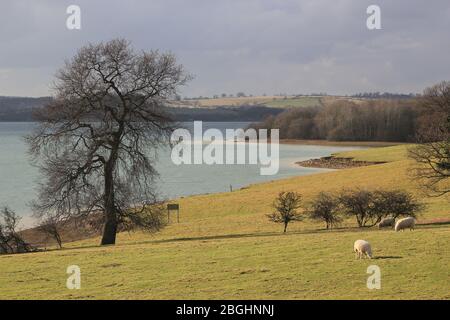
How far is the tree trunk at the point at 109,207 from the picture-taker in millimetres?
31172

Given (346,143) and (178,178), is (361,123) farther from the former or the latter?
(178,178)

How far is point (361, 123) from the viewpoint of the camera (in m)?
183

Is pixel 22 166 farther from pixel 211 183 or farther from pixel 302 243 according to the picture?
pixel 302 243

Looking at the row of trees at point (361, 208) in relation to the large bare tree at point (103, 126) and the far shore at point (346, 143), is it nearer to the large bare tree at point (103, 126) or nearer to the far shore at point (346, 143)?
the large bare tree at point (103, 126)

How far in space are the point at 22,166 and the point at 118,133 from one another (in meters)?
74.0

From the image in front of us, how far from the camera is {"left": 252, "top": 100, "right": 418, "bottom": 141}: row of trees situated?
6895 inches

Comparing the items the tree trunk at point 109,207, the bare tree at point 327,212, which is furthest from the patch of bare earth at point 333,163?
the tree trunk at point 109,207

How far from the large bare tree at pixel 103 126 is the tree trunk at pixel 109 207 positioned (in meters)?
0.05

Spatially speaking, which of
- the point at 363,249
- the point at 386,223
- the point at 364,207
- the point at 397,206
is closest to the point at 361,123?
the point at 364,207

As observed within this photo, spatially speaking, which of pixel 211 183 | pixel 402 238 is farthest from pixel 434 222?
pixel 211 183

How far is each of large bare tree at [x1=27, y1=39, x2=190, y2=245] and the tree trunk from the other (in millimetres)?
54

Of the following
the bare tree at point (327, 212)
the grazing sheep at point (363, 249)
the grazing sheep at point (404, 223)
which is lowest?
the bare tree at point (327, 212)

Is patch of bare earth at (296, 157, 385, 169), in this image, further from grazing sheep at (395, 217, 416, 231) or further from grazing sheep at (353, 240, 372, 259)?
grazing sheep at (353, 240, 372, 259)

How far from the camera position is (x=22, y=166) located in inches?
3893
